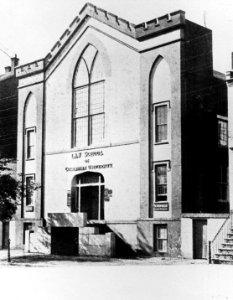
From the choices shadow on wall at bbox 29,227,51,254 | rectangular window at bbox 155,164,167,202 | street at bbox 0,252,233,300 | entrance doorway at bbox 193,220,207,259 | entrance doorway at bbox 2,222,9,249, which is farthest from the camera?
entrance doorway at bbox 2,222,9,249

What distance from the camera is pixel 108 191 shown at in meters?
31.7

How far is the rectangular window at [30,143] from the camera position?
124 feet

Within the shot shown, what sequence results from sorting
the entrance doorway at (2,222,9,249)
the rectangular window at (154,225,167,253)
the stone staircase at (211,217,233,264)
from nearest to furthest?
the stone staircase at (211,217,233,264), the rectangular window at (154,225,167,253), the entrance doorway at (2,222,9,249)

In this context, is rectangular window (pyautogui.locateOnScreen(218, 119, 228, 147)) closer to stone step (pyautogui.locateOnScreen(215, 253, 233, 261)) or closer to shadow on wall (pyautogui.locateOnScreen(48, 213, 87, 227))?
shadow on wall (pyautogui.locateOnScreen(48, 213, 87, 227))

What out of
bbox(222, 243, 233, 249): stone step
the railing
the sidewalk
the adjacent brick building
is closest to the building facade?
the railing

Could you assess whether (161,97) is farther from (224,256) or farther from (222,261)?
(222,261)

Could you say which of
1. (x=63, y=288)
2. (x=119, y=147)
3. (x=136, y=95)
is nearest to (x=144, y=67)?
(x=136, y=95)

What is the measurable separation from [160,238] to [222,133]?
27.3 ft

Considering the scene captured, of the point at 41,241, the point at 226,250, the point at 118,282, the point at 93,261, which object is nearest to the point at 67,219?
the point at 41,241

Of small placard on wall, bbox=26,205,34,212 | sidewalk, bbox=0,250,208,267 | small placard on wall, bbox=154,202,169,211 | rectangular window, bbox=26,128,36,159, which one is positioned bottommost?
sidewalk, bbox=0,250,208,267

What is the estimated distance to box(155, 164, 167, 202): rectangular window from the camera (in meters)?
29.2

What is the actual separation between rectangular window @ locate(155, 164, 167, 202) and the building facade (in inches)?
2.2

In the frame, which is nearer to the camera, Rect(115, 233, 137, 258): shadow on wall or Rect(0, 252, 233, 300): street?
Rect(0, 252, 233, 300): street

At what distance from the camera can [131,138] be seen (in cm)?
3078
